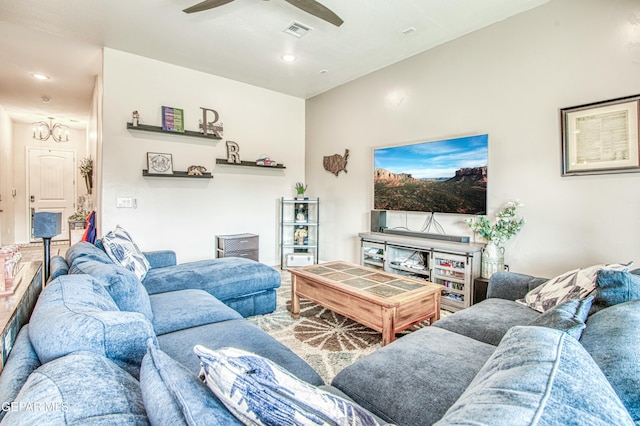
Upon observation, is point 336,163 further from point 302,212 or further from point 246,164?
point 246,164

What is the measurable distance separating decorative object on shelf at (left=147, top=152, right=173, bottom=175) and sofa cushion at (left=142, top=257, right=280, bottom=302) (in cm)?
160

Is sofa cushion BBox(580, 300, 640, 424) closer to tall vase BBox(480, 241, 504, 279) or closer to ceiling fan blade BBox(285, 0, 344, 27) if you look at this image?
tall vase BBox(480, 241, 504, 279)

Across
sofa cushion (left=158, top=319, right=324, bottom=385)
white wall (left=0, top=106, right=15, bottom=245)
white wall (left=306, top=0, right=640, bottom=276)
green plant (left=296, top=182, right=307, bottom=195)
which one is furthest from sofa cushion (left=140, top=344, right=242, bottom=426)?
white wall (left=0, top=106, right=15, bottom=245)

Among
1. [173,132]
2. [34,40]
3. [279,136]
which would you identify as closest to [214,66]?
[173,132]

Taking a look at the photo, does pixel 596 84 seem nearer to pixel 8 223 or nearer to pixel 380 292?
pixel 380 292

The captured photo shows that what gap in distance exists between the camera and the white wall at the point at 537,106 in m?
2.54

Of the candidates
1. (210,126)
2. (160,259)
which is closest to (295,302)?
(160,259)

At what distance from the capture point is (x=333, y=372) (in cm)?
208

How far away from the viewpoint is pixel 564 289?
1884mm

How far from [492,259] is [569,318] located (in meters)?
2.14

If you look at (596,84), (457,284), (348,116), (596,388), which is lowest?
(457,284)

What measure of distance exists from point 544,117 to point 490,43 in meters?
0.99

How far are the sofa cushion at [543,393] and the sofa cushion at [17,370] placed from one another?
0.92 meters

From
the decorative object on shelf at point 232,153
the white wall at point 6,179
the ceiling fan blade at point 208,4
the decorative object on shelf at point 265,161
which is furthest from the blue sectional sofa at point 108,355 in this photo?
the white wall at point 6,179
